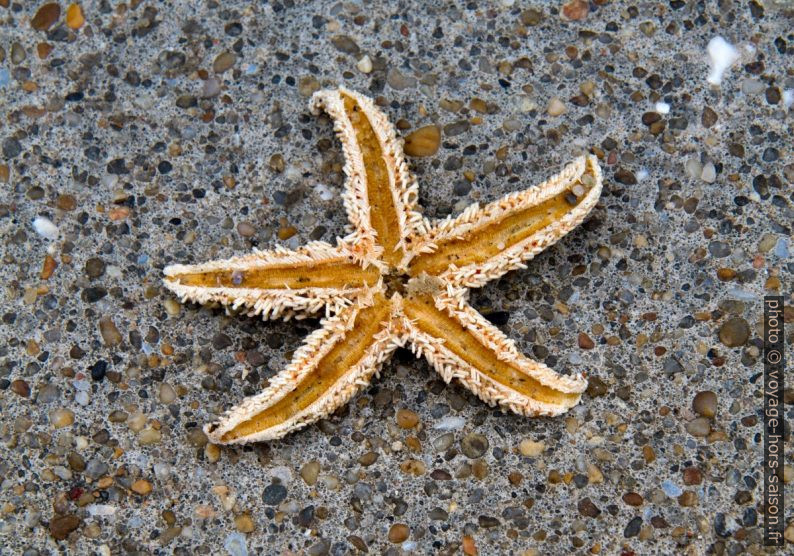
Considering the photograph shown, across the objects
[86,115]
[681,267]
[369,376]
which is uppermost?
[86,115]

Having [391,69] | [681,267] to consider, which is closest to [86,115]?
[391,69]

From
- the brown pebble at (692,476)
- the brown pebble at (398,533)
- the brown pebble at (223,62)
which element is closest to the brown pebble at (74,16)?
the brown pebble at (223,62)

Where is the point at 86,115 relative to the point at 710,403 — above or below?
above

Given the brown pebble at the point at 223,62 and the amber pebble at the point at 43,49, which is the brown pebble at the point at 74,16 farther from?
the brown pebble at the point at 223,62

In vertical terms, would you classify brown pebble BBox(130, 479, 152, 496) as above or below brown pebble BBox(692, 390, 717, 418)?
below

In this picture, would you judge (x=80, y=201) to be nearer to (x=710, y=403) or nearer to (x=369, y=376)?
(x=369, y=376)

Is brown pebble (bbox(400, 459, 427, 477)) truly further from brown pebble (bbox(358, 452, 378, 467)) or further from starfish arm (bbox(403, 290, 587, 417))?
starfish arm (bbox(403, 290, 587, 417))

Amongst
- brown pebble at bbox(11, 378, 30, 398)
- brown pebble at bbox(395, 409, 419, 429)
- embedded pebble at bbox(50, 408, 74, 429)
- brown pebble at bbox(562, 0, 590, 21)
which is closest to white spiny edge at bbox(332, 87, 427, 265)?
brown pebble at bbox(395, 409, 419, 429)
